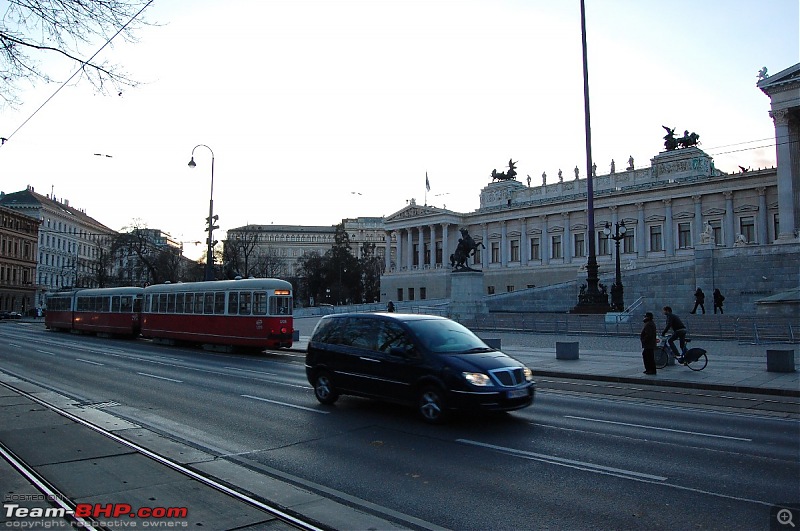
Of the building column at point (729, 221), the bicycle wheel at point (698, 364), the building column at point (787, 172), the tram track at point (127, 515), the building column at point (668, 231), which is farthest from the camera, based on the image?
the building column at point (668, 231)

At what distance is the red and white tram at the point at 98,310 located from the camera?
3572 cm

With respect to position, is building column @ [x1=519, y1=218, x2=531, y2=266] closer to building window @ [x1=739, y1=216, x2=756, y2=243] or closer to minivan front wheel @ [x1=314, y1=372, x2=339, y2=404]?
building window @ [x1=739, y1=216, x2=756, y2=243]

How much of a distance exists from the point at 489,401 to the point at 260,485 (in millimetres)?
4176

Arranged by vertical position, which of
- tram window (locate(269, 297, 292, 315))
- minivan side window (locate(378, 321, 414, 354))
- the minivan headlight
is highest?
tram window (locate(269, 297, 292, 315))

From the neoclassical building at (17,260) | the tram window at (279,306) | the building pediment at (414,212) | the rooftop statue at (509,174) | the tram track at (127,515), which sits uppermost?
the rooftop statue at (509,174)

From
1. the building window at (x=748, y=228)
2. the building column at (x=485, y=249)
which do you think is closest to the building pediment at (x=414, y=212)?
the building column at (x=485, y=249)

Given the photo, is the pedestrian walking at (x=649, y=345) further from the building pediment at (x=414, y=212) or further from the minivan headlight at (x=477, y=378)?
the building pediment at (x=414, y=212)

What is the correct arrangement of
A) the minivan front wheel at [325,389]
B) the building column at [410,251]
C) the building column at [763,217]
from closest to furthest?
the minivan front wheel at [325,389], the building column at [763,217], the building column at [410,251]

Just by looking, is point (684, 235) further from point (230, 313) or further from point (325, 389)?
point (325, 389)

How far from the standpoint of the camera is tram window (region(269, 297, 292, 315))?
25.0m

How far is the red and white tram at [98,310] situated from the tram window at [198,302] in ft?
27.9

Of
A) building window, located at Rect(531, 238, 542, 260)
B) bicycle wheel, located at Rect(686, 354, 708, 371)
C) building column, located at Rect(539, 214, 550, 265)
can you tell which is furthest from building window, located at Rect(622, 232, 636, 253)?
bicycle wheel, located at Rect(686, 354, 708, 371)

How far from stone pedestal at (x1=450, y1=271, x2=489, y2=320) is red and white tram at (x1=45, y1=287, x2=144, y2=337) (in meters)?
21.2

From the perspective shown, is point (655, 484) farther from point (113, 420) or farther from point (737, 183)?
point (737, 183)
